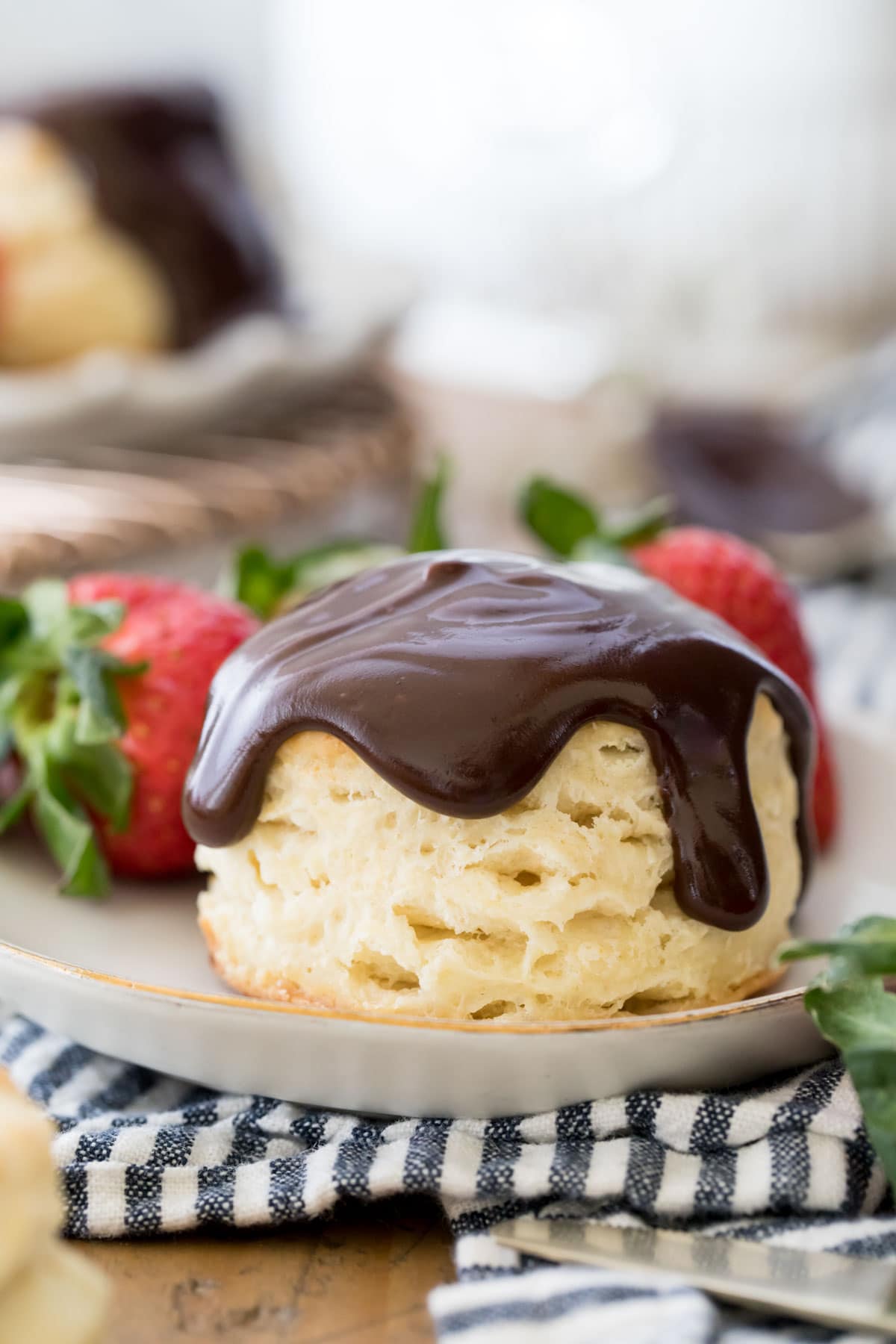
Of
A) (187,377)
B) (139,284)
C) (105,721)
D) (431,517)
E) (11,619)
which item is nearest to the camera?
(105,721)

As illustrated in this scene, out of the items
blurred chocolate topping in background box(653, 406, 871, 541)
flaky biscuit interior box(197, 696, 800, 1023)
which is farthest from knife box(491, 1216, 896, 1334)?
blurred chocolate topping in background box(653, 406, 871, 541)

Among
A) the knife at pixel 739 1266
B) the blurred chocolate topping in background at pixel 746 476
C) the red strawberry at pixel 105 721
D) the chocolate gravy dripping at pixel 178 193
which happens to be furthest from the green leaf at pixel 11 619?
the blurred chocolate topping in background at pixel 746 476

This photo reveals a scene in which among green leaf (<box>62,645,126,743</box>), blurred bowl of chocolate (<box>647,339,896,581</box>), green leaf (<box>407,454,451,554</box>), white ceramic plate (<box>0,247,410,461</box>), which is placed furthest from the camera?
blurred bowl of chocolate (<box>647,339,896,581</box>)

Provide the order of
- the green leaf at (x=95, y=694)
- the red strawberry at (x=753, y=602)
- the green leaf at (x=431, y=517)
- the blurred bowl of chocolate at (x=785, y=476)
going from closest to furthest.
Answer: the green leaf at (x=95, y=694), the red strawberry at (x=753, y=602), the green leaf at (x=431, y=517), the blurred bowl of chocolate at (x=785, y=476)

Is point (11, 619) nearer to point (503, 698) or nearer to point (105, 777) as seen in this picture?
point (105, 777)

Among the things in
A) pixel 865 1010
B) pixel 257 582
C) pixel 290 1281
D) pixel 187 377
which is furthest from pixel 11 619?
pixel 187 377

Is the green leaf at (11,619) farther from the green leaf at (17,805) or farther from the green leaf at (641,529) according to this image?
the green leaf at (641,529)

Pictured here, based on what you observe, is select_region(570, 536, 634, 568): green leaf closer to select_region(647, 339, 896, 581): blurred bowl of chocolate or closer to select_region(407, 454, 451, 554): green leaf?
select_region(407, 454, 451, 554): green leaf
